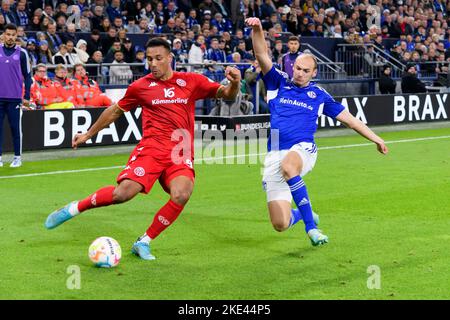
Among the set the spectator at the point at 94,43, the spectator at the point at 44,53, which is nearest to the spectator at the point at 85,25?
the spectator at the point at 94,43

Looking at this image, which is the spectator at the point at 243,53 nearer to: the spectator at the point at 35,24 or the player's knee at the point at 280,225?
the spectator at the point at 35,24

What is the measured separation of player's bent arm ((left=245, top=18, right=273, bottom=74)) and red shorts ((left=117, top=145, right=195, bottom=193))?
1.32 metres

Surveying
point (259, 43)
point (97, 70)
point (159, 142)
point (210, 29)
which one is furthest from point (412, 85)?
point (159, 142)

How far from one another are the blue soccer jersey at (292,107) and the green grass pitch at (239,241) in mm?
1159

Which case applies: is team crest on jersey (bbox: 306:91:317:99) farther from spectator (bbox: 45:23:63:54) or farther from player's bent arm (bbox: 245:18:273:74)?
spectator (bbox: 45:23:63:54)

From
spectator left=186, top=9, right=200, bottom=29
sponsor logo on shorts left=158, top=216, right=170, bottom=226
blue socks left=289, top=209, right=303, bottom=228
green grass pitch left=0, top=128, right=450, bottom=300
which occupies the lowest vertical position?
green grass pitch left=0, top=128, right=450, bottom=300

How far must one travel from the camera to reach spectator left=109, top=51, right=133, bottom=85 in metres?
22.1

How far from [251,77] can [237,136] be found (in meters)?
2.46

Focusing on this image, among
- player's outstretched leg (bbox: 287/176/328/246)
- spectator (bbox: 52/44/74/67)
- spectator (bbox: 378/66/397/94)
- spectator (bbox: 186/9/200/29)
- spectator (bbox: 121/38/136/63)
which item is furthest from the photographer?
spectator (bbox: 378/66/397/94)

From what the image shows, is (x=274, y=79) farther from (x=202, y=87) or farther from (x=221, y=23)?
(x=221, y=23)

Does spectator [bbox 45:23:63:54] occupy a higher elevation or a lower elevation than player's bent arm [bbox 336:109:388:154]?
higher

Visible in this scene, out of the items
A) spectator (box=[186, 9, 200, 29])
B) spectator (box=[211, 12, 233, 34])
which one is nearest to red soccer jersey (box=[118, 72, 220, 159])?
spectator (box=[186, 9, 200, 29])

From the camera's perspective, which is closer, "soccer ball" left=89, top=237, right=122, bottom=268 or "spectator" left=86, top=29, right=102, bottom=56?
"soccer ball" left=89, top=237, right=122, bottom=268

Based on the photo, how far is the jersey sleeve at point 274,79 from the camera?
30.7ft
